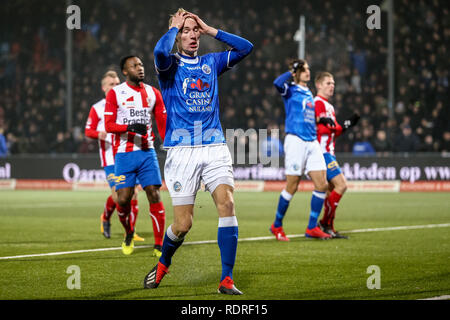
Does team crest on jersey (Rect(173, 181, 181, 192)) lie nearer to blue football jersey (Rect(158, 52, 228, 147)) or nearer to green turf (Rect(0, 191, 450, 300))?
blue football jersey (Rect(158, 52, 228, 147))

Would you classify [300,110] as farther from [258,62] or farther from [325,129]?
[258,62]

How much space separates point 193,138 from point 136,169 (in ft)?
9.72

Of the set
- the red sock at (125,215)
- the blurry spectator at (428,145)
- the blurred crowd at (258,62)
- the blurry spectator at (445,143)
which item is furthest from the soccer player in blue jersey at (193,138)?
the blurry spectator at (445,143)

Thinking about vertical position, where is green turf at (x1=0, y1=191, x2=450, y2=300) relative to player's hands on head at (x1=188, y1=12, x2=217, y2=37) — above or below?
below

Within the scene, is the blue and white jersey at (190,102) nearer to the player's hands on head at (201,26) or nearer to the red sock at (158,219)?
the player's hands on head at (201,26)

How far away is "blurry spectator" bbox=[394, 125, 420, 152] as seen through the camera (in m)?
22.0

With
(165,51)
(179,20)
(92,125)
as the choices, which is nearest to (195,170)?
(165,51)

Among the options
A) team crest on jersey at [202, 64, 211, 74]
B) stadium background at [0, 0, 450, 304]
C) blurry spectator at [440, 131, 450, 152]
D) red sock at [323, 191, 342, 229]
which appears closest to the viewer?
team crest on jersey at [202, 64, 211, 74]

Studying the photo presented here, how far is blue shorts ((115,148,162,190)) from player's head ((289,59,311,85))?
2.73 m

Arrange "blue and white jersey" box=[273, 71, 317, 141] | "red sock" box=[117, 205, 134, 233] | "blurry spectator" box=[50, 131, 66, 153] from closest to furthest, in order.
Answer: "red sock" box=[117, 205, 134, 233] → "blue and white jersey" box=[273, 71, 317, 141] → "blurry spectator" box=[50, 131, 66, 153]

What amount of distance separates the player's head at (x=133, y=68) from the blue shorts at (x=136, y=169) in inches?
36.6

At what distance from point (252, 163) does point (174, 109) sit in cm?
1643

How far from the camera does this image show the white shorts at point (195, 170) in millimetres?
6098

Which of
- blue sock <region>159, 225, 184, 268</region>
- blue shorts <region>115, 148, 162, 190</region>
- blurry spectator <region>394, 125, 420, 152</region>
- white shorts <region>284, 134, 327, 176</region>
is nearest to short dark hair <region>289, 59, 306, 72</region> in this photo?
white shorts <region>284, 134, 327, 176</region>
